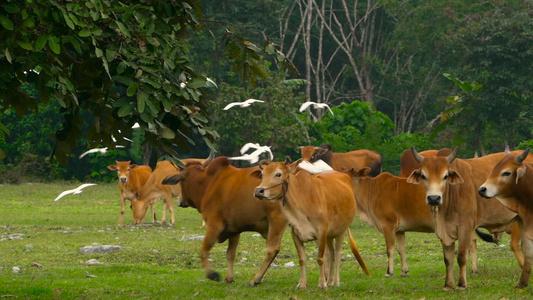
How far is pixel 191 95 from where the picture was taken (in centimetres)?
876

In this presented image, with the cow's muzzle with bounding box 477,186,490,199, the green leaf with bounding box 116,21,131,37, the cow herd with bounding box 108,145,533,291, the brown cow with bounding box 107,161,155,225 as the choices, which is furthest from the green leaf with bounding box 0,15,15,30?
the brown cow with bounding box 107,161,155,225

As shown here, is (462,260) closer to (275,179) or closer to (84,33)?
(275,179)

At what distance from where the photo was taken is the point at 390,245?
11727mm

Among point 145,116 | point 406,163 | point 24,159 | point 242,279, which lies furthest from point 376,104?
point 145,116

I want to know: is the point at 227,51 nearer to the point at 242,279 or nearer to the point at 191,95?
the point at 191,95

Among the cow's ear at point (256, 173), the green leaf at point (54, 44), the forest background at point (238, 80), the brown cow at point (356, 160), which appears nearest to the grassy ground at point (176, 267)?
the cow's ear at point (256, 173)

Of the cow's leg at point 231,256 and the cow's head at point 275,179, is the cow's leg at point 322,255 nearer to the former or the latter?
the cow's head at point 275,179

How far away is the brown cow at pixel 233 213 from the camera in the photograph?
10664 mm

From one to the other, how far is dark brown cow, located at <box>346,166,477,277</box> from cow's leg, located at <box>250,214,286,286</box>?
1.67 meters

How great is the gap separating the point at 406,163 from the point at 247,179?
398 cm

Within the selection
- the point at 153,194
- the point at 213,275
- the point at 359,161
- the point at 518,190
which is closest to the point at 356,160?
the point at 359,161

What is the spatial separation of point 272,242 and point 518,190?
9.18ft

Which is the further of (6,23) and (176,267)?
(176,267)

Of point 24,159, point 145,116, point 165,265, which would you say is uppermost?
point 145,116
